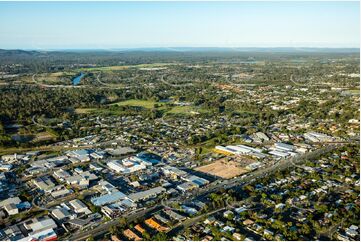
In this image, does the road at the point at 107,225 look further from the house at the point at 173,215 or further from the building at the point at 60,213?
the building at the point at 60,213

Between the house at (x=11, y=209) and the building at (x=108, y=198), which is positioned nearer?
the house at (x=11, y=209)

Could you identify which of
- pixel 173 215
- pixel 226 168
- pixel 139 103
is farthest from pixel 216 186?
pixel 139 103

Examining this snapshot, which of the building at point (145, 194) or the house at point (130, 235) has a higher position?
the building at point (145, 194)

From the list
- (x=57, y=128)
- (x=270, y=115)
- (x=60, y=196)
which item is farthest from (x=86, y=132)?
(x=270, y=115)

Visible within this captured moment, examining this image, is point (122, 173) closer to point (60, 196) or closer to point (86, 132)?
point (60, 196)

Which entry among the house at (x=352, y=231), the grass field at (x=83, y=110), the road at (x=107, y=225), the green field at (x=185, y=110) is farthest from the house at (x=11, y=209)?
the green field at (x=185, y=110)

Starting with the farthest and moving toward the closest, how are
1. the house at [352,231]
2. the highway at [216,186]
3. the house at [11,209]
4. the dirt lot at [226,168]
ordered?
the dirt lot at [226,168]
the house at [11,209]
the highway at [216,186]
the house at [352,231]

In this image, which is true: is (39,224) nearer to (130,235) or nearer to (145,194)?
(130,235)

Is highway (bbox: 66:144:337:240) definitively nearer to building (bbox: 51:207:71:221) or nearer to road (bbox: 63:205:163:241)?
road (bbox: 63:205:163:241)

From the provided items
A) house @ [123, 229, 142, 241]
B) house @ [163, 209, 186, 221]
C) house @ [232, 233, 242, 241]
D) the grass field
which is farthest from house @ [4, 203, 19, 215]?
the grass field
